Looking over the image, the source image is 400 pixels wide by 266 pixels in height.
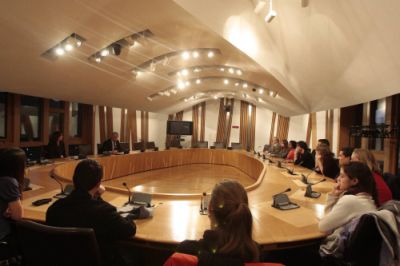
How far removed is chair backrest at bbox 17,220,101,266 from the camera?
1320 mm

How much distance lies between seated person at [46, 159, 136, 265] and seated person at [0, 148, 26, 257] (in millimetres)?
387

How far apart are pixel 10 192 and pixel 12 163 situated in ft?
0.67

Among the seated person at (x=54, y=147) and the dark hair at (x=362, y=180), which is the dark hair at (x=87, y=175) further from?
the seated person at (x=54, y=147)

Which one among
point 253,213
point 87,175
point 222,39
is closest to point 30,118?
point 222,39

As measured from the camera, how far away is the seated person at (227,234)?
95 centimetres

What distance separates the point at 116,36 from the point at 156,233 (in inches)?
148

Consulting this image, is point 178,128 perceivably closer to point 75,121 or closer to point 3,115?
point 75,121

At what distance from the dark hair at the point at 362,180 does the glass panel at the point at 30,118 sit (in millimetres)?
7175

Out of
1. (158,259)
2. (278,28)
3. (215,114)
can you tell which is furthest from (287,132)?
(158,259)

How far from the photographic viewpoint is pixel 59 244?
1.35 m

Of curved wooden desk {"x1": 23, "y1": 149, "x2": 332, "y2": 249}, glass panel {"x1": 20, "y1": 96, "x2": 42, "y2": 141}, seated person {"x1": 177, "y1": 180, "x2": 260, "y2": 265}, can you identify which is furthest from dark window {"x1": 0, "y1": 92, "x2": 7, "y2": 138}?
seated person {"x1": 177, "y1": 180, "x2": 260, "y2": 265}

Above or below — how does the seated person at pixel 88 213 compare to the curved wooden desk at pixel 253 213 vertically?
above

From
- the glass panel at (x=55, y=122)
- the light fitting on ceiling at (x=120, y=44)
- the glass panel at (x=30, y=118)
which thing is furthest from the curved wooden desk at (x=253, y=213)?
the glass panel at (x=55, y=122)

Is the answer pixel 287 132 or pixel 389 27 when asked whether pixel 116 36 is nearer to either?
pixel 389 27
